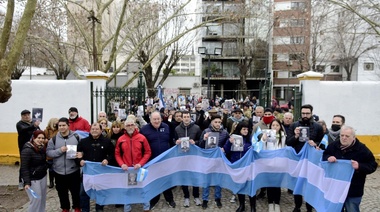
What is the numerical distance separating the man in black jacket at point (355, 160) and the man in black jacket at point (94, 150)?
3.89m

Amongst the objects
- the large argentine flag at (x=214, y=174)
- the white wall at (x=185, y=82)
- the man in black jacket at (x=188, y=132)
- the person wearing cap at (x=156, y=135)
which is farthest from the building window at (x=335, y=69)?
the person wearing cap at (x=156, y=135)

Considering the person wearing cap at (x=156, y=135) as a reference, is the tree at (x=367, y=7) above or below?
above

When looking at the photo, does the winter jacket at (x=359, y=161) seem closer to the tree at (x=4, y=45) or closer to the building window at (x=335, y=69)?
the tree at (x=4, y=45)

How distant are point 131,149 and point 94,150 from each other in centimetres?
68

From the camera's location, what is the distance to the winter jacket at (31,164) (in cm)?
550

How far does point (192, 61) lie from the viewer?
4234cm

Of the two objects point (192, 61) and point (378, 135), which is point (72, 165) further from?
point (192, 61)

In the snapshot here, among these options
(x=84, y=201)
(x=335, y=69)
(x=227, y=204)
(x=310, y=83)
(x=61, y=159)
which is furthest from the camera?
(x=335, y=69)

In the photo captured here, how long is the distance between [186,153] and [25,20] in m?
4.25

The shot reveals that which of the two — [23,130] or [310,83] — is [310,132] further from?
[23,130]

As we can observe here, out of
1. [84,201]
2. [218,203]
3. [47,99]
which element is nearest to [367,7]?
[218,203]

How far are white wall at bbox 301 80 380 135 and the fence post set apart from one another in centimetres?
634

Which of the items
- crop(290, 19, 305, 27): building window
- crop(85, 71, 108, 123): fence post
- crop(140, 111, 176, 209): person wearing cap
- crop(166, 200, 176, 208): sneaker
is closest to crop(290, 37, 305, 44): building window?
crop(290, 19, 305, 27): building window

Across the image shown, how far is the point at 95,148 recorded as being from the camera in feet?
20.1
